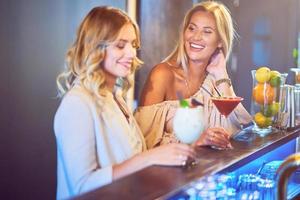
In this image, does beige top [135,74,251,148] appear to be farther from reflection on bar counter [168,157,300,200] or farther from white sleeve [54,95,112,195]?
white sleeve [54,95,112,195]

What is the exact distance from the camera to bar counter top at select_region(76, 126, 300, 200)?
1.51 metres

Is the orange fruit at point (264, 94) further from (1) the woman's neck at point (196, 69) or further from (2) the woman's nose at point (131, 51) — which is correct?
(2) the woman's nose at point (131, 51)

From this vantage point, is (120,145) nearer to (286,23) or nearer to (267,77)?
(267,77)

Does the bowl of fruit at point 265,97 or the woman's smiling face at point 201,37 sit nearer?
the woman's smiling face at point 201,37

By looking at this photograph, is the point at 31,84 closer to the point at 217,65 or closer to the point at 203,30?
the point at 203,30

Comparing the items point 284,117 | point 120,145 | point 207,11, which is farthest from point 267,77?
point 120,145

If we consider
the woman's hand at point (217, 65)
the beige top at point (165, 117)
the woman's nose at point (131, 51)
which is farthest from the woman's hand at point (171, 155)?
the woman's hand at point (217, 65)

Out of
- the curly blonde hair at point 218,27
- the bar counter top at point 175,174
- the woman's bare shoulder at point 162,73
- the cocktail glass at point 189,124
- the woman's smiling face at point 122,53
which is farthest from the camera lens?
the curly blonde hair at point 218,27

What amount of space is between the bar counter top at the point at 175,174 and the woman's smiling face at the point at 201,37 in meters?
0.57

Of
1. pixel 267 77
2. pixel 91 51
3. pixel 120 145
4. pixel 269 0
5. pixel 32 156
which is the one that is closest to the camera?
pixel 32 156

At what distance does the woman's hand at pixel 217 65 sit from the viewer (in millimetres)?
2900

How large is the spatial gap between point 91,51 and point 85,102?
0.22 m

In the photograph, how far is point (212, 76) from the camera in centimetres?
293

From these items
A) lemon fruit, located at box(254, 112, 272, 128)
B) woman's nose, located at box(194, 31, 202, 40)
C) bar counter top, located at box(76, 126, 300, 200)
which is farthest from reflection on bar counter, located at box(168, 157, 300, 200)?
woman's nose, located at box(194, 31, 202, 40)
